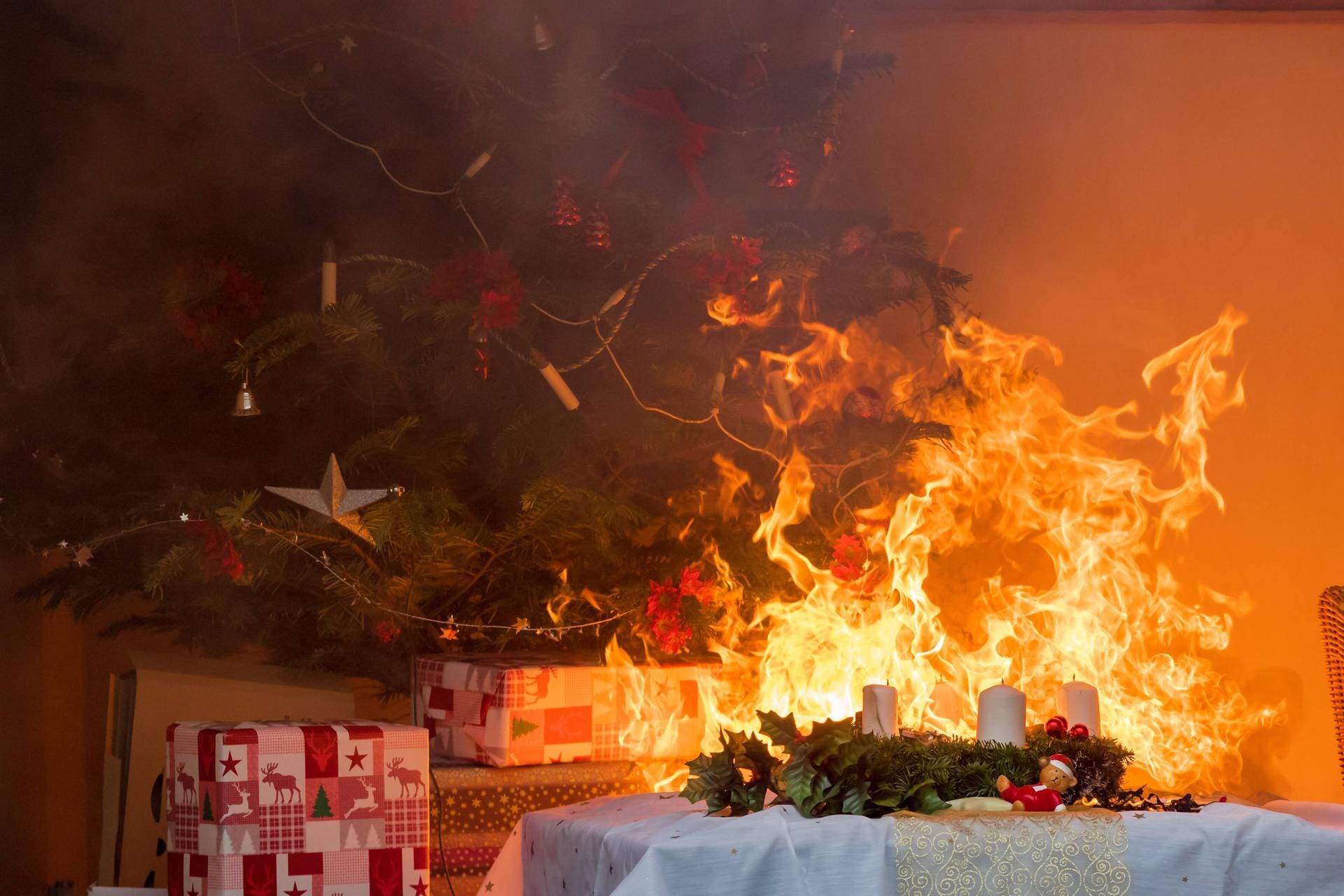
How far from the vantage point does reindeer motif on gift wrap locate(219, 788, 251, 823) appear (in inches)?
83.1

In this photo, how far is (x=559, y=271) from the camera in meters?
2.82

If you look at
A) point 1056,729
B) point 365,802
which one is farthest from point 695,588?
point 1056,729

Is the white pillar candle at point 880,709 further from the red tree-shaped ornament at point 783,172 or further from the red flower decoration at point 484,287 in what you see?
the red tree-shaped ornament at point 783,172

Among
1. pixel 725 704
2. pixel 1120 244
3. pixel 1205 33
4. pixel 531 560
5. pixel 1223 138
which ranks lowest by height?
pixel 725 704

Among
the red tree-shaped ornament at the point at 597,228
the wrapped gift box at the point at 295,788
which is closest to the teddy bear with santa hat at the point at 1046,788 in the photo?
the wrapped gift box at the point at 295,788

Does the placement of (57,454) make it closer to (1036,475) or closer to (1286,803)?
(1036,475)

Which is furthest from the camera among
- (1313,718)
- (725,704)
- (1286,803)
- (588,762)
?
(1313,718)

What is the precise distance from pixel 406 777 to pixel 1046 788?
104 cm

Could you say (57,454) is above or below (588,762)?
above

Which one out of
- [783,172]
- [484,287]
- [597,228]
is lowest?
[484,287]

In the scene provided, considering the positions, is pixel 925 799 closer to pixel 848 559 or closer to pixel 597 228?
pixel 848 559

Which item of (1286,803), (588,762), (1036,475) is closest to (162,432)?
(588,762)

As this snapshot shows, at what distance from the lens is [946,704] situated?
211cm

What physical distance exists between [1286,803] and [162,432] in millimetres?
2196
